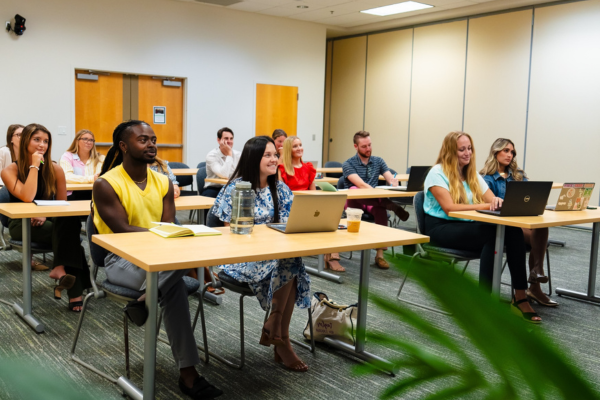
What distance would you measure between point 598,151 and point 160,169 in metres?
5.87

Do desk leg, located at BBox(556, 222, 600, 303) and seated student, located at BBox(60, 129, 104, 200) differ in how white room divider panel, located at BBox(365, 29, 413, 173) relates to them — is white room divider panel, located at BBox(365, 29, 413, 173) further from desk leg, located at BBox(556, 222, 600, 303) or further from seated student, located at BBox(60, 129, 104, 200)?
seated student, located at BBox(60, 129, 104, 200)

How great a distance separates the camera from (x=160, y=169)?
4277 millimetres

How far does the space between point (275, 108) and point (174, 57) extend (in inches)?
77.1

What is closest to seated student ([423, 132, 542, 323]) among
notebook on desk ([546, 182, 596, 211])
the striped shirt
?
notebook on desk ([546, 182, 596, 211])

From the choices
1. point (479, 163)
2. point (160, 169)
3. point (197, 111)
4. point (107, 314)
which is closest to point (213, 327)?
point (107, 314)

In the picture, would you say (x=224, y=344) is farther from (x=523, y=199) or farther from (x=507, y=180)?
(x=507, y=180)

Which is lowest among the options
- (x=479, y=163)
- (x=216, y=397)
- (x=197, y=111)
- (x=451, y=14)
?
(x=216, y=397)

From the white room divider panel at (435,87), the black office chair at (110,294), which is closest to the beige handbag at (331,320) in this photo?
the black office chair at (110,294)

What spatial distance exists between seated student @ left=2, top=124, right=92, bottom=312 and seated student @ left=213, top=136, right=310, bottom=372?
1151 mm

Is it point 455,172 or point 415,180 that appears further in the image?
point 415,180

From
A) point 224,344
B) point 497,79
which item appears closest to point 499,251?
point 224,344

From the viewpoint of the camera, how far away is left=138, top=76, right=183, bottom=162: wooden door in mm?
8617

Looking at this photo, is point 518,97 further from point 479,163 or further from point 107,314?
point 107,314

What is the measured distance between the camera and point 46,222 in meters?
3.73
